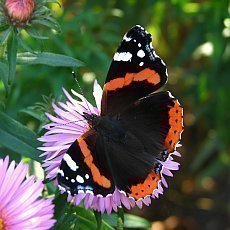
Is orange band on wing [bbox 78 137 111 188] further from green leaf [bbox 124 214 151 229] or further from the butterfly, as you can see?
green leaf [bbox 124 214 151 229]

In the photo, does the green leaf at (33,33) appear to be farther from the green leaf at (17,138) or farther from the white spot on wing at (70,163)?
the white spot on wing at (70,163)

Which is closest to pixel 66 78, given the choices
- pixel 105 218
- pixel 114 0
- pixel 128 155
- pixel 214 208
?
pixel 114 0

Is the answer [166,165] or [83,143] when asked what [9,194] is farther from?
[166,165]

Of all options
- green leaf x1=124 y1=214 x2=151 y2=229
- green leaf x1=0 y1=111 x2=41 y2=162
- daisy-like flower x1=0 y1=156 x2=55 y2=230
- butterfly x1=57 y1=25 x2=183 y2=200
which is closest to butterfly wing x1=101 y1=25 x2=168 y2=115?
butterfly x1=57 y1=25 x2=183 y2=200

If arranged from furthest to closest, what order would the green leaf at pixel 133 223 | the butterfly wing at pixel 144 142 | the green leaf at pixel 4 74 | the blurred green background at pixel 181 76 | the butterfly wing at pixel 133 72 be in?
1. the blurred green background at pixel 181 76
2. the green leaf at pixel 133 223
3. the green leaf at pixel 4 74
4. the butterfly wing at pixel 133 72
5. the butterfly wing at pixel 144 142

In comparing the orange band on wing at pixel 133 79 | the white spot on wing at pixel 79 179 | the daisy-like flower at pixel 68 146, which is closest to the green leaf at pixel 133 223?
the daisy-like flower at pixel 68 146

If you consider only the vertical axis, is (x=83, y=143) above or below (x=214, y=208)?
above

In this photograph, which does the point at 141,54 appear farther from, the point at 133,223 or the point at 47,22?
the point at 133,223
